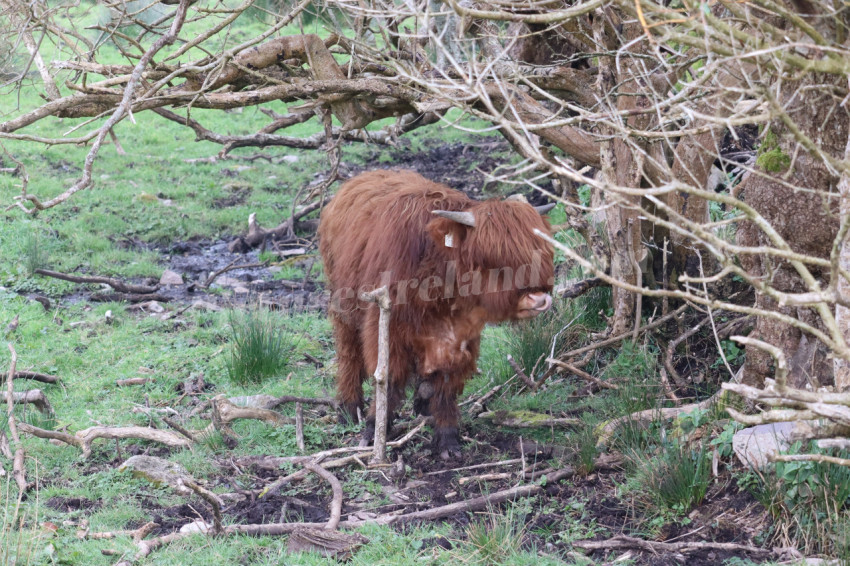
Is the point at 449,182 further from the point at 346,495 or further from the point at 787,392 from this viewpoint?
the point at 787,392

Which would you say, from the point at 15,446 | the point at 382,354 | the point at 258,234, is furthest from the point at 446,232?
the point at 258,234

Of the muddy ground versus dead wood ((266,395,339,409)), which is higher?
dead wood ((266,395,339,409))

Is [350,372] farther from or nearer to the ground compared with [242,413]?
farther from the ground

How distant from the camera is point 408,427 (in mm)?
5035

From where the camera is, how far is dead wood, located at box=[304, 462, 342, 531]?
388 cm

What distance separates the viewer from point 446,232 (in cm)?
437

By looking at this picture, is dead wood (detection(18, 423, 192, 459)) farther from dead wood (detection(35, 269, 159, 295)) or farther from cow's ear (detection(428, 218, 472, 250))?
dead wood (detection(35, 269, 159, 295))

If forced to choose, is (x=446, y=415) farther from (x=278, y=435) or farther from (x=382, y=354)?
(x=278, y=435)

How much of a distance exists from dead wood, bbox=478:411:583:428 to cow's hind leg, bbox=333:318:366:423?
766mm

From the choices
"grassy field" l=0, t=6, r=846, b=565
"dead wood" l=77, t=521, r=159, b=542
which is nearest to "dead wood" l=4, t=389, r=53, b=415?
"grassy field" l=0, t=6, r=846, b=565

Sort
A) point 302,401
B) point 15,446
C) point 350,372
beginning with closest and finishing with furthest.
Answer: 1. point 15,446
2. point 350,372
3. point 302,401

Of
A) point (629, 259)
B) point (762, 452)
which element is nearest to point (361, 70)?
point (629, 259)

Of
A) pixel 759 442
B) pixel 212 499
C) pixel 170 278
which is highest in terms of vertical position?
→ pixel 170 278

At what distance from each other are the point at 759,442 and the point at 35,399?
4.05 m
